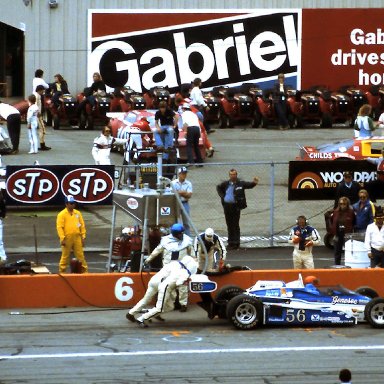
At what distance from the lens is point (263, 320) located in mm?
18656

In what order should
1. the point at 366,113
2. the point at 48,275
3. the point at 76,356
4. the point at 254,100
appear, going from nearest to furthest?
the point at 76,356 → the point at 48,275 → the point at 366,113 → the point at 254,100

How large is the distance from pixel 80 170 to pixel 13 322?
7.46 meters

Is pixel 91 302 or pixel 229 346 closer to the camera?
pixel 229 346

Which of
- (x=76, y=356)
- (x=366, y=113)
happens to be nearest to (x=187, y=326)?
(x=76, y=356)

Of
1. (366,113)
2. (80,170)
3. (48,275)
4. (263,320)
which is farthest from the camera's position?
(366,113)

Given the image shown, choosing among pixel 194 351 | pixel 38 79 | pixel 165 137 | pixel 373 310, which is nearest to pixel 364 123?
pixel 165 137

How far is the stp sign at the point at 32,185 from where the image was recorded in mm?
26062

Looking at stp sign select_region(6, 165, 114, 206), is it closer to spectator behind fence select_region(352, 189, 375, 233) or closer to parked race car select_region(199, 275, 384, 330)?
spectator behind fence select_region(352, 189, 375, 233)

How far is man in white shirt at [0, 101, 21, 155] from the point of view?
104 ft

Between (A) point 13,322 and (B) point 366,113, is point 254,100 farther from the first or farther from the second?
(A) point 13,322

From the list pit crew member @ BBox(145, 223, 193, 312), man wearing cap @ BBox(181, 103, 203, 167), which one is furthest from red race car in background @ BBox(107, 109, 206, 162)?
pit crew member @ BBox(145, 223, 193, 312)

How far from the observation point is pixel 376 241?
21391mm

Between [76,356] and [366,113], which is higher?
[366,113]

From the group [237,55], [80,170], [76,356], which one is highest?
[237,55]
